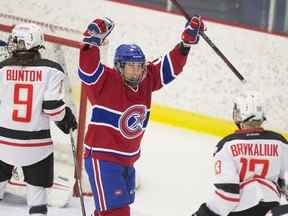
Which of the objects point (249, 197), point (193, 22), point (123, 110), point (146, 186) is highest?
point (193, 22)

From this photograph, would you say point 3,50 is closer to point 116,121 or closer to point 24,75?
point 24,75

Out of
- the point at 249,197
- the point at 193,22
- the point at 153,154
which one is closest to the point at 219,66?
the point at 153,154

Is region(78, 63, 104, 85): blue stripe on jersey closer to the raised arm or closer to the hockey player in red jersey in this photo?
the hockey player in red jersey

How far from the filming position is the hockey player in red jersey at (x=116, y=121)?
3.22m

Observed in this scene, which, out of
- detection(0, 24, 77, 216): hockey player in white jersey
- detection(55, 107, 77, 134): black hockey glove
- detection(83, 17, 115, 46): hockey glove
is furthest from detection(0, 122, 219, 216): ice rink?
detection(83, 17, 115, 46): hockey glove

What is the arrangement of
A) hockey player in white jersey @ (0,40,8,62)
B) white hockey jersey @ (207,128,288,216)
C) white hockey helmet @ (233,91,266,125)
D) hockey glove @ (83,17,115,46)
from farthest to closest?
hockey player in white jersey @ (0,40,8,62) < hockey glove @ (83,17,115,46) < white hockey helmet @ (233,91,266,125) < white hockey jersey @ (207,128,288,216)

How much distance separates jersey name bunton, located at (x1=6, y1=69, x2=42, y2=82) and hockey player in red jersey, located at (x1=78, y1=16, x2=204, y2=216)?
0.80 ft

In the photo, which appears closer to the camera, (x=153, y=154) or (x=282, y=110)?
(x=153, y=154)

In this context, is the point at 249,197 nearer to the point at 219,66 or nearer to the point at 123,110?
the point at 123,110

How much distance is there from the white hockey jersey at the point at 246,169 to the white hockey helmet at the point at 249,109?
5 centimetres

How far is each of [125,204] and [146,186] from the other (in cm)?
127

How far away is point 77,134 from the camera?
13.9 ft

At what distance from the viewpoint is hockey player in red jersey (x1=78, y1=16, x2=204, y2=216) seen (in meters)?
3.22

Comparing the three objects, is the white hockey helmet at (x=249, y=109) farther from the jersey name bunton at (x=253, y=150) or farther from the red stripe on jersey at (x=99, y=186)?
the red stripe on jersey at (x=99, y=186)
